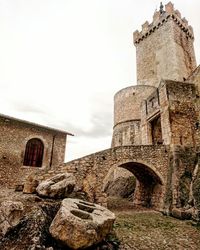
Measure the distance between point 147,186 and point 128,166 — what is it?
184 centimetres

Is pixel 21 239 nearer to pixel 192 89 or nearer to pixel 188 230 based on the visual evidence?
pixel 188 230

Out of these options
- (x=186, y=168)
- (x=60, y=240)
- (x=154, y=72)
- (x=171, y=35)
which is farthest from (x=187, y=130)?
(x=171, y=35)

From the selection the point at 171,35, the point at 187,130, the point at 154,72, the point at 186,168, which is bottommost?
the point at 186,168

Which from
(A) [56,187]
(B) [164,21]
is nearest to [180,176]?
(A) [56,187]

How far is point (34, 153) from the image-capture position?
1245 centimetres

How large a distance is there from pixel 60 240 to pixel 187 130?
8.74 metres

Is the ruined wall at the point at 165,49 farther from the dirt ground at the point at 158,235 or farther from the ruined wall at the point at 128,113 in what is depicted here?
the dirt ground at the point at 158,235

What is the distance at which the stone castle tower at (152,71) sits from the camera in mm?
Answer: 12758

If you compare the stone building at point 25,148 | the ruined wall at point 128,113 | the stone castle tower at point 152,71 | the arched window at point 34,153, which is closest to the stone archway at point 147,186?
the stone castle tower at point 152,71

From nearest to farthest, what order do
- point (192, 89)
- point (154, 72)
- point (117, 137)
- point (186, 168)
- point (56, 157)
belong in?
point (186, 168) → point (192, 89) → point (56, 157) → point (117, 137) → point (154, 72)

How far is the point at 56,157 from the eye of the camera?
13.2 m

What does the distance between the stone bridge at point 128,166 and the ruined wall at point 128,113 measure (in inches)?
265

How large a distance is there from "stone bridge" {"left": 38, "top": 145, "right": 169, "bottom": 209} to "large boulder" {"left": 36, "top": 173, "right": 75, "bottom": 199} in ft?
4.80

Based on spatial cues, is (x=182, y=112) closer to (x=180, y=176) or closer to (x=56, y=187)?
(x=180, y=176)
